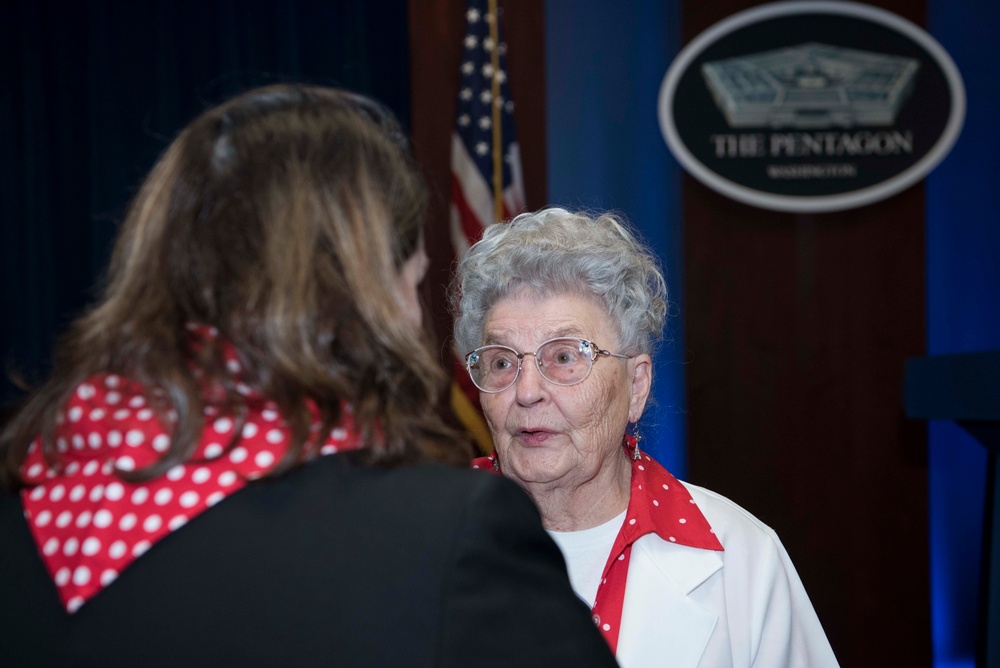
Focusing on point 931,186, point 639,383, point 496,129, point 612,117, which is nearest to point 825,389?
point 931,186

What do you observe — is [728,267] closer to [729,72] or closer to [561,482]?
[729,72]

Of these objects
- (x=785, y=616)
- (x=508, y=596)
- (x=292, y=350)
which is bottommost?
(x=785, y=616)

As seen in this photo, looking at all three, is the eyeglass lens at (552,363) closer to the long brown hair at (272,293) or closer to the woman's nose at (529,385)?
Answer: the woman's nose at (529,385)

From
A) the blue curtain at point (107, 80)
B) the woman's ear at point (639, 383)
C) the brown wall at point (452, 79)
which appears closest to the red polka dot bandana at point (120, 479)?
the woman's ear at point (639, 383)

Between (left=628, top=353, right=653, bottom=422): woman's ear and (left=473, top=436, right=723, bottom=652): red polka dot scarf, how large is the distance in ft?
0.44

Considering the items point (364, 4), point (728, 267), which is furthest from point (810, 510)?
Answer: point (364, 4)

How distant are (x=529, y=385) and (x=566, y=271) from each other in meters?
0.25

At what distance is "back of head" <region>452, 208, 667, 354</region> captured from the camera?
6.51 feet

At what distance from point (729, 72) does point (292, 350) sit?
11.6ft

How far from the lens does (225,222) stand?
0.92 metres

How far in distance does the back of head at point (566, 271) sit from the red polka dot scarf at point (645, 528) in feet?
0.97

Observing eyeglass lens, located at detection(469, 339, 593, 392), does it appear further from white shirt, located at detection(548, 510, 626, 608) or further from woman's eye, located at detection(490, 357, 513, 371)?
white shirt, located at detection(548, 510, 626, 608)

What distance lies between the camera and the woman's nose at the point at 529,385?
1938mm

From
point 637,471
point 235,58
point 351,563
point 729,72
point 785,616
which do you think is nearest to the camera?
point 351,563
